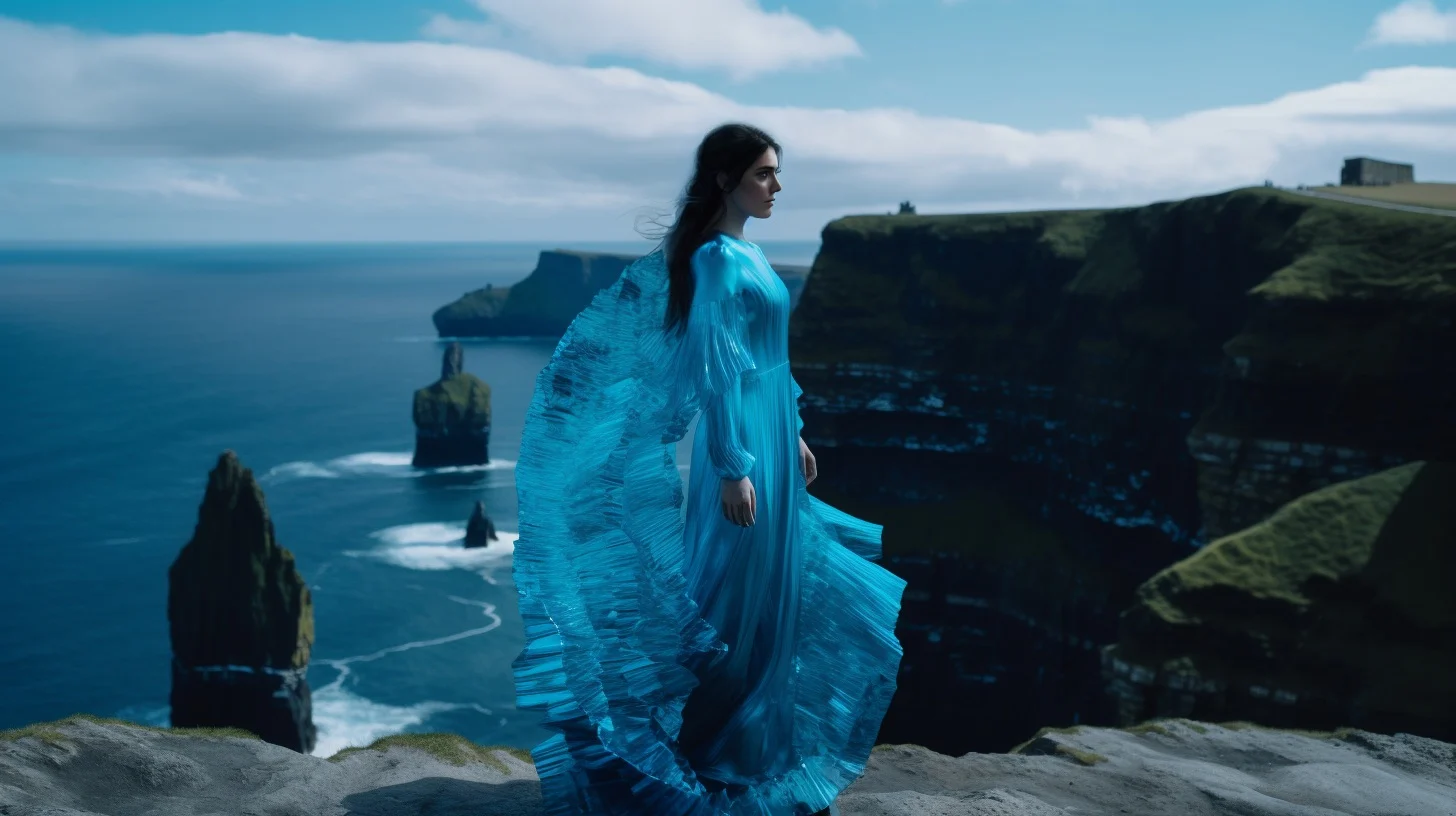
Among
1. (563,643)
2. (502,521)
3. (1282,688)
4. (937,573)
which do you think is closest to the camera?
(563,643)

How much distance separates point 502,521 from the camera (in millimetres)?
89125

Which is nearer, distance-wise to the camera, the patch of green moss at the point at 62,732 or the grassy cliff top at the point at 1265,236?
the patch of green moss at the point at 62,732

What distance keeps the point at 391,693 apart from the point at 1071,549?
1501 inches

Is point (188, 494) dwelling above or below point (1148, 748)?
below

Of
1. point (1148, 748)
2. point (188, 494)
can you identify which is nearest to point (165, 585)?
point (188, 494)

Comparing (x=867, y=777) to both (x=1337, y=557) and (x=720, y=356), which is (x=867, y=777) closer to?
(x=720, y=356)

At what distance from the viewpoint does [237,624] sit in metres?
50.5

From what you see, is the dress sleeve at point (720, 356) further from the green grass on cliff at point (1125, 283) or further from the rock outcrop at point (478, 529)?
the rock outcrop at point (478, 529)

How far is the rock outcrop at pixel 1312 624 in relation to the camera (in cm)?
2836

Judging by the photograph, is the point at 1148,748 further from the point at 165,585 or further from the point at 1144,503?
→ the point at 165,585

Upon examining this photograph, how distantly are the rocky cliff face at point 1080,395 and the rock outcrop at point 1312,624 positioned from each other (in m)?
4.50

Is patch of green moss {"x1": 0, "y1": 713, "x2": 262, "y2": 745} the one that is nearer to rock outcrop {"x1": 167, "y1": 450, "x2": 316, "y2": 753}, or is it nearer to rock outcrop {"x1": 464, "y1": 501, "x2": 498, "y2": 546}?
rock outcrop {"x1": 167, "y1": 450, "x2": 316, "y2": 753}

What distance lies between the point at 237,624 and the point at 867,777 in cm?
4840

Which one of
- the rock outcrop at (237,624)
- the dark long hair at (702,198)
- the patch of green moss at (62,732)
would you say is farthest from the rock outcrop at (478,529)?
the dark long hair at (702,198)
